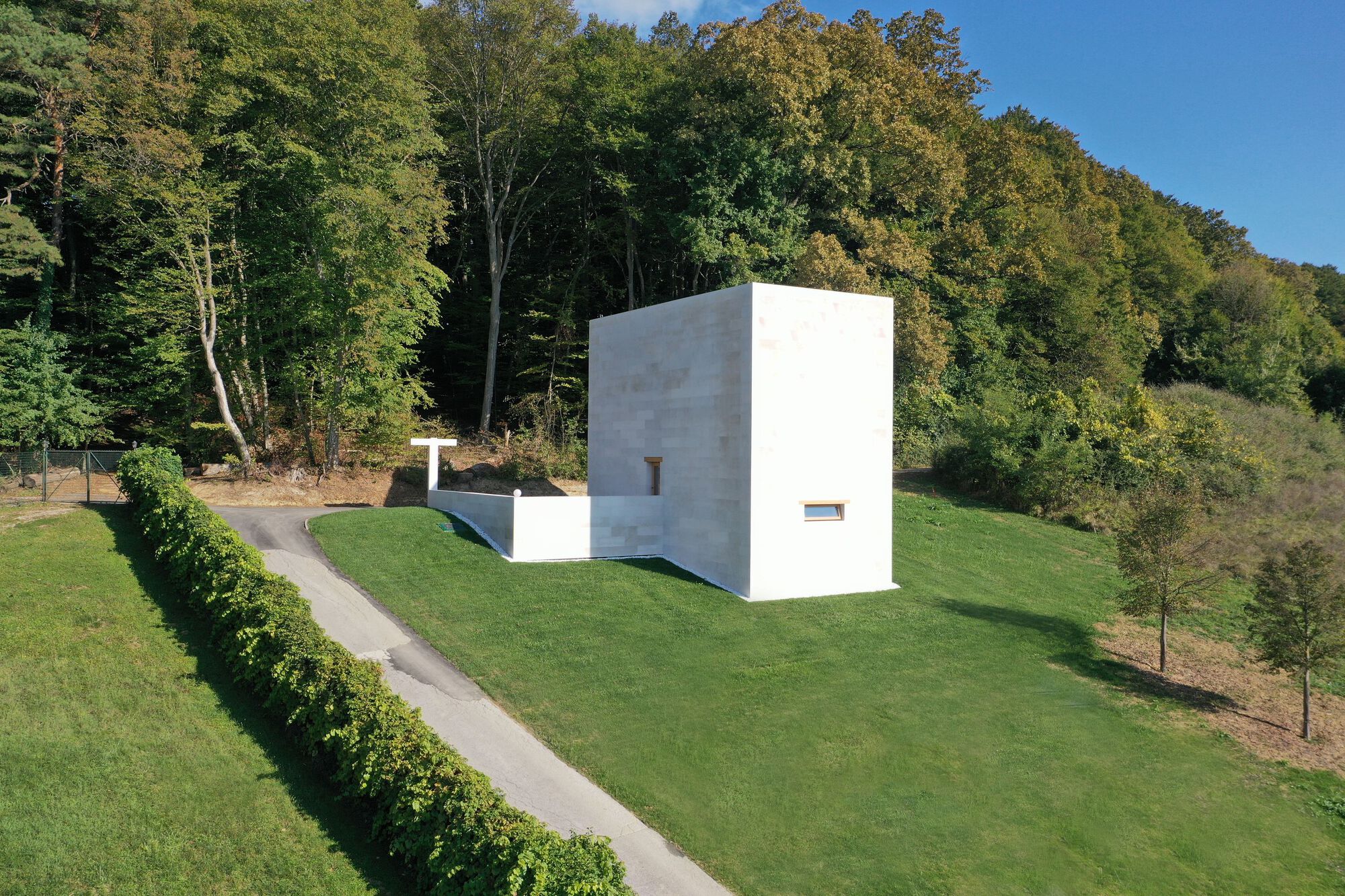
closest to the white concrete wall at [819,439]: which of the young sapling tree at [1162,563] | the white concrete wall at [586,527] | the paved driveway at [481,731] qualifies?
the white concrete wall at [586,527]

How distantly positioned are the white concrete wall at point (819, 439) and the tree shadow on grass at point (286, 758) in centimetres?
866

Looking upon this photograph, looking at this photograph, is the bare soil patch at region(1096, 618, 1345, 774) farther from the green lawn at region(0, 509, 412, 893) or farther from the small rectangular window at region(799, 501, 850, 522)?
the green lawn at region(0, 509, 412, 893)

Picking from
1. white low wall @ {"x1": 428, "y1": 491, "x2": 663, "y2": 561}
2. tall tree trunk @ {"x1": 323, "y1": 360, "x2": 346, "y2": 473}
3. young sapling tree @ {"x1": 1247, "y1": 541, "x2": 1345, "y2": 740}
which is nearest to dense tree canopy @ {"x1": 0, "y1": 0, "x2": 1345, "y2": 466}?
tall tree trunk @ {"x1": 323, "y1": 360, "x2": 346, "y2": 473}

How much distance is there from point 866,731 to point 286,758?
7.35 m

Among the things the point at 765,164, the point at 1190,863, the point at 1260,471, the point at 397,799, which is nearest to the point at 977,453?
the point at 1260,471

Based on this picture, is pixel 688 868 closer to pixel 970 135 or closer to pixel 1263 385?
pixel 970 135

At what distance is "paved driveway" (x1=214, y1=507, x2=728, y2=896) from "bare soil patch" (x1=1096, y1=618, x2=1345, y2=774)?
889 cm

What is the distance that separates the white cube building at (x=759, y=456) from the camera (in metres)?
15.9

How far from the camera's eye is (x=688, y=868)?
26.8 feet

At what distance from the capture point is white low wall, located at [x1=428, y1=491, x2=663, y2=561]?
55.4 feet

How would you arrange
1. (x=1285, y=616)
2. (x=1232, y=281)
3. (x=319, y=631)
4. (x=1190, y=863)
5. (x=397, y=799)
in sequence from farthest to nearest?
1. (x=1232, y=281)
2. (x=1285, y=616)
3. (x=319, y=631)
4. (x=1190, y=863)
5. (x=397, y=799)

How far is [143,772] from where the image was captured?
9.02 m

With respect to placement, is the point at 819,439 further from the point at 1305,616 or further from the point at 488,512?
the point at 1305,616

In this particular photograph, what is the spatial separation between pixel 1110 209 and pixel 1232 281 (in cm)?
794
